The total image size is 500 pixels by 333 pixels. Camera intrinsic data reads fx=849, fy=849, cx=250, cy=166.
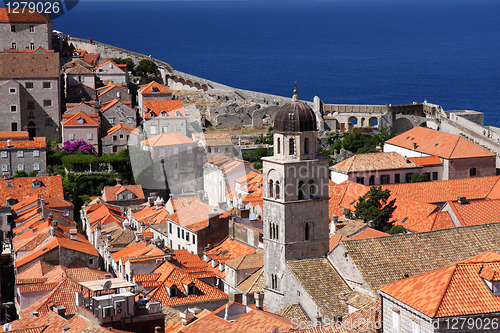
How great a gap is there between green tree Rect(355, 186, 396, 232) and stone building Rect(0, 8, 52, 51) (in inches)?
1510

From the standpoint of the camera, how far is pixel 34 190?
5366 centimetres

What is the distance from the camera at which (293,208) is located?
31.8 m

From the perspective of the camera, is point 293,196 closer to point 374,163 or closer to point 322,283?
point 322,283

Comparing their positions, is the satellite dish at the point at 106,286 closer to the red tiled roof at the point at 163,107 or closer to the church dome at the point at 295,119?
the church dome at the point at 295,119

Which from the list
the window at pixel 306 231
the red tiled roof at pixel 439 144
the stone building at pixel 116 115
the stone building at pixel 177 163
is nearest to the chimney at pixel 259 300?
the window at pixel 306 231

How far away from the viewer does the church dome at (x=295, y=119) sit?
3142cm

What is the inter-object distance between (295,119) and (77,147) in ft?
112

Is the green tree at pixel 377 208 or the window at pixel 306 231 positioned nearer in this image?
the window at pixel 306 231

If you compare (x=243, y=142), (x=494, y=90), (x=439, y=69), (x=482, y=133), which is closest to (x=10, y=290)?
(x=243, y=142)

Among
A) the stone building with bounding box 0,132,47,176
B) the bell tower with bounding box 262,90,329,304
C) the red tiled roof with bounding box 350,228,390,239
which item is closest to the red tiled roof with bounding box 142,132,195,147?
the stone building with bounding box 0,132,47,176

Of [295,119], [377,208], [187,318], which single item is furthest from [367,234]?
[187,318]

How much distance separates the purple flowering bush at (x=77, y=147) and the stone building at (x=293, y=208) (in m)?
32.4

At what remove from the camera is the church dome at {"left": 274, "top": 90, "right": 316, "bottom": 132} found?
31422 mm

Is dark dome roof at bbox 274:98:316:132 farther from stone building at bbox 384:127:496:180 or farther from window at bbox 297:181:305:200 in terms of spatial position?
stone building at bbox 384:127:496:180
